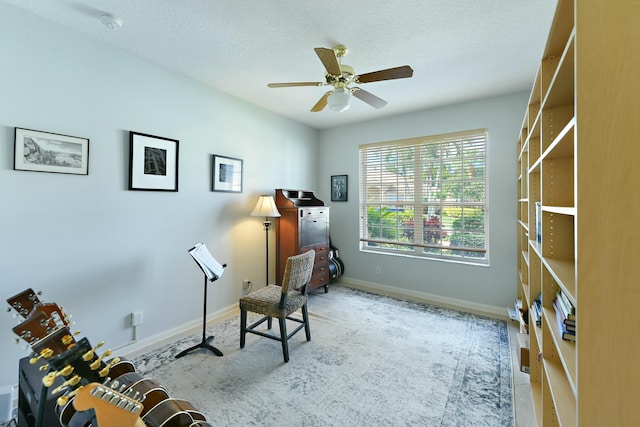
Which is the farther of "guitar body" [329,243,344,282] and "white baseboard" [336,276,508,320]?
"guitar body" [329,243,344,282]

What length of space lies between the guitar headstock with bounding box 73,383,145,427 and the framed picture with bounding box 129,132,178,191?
7.00 feet

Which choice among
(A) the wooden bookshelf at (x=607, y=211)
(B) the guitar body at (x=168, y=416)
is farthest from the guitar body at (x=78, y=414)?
(A) the wooden bookshelf at (x=607, y=211)

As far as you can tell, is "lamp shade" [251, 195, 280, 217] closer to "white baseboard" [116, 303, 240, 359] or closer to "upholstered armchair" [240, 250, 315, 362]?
"upholstered armchair" [240, 250, 315, 362]

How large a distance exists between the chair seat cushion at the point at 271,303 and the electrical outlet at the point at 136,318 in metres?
0.93

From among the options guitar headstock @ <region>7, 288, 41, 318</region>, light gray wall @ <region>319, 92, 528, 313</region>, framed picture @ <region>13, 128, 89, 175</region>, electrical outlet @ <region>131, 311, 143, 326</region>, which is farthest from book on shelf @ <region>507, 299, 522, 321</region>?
framed picture @ <region>13, 128, 89, 175</region>

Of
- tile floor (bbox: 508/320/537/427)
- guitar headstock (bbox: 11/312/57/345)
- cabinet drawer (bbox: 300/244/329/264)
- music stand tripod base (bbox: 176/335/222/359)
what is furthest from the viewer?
cabinet drawer (bbox: 300/244/329/264)

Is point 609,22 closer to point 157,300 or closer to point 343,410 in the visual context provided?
point 343,410

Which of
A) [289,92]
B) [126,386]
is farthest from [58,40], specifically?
[126,386]

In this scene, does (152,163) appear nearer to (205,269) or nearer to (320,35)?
(205,269)

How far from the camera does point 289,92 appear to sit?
3.22m

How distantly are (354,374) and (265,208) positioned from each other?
205 centimetres

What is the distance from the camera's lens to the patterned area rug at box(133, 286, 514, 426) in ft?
5.66

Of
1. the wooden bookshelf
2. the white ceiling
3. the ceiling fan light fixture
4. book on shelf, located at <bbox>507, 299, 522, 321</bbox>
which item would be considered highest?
the white ceiling

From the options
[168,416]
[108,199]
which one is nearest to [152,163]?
[108,199]
